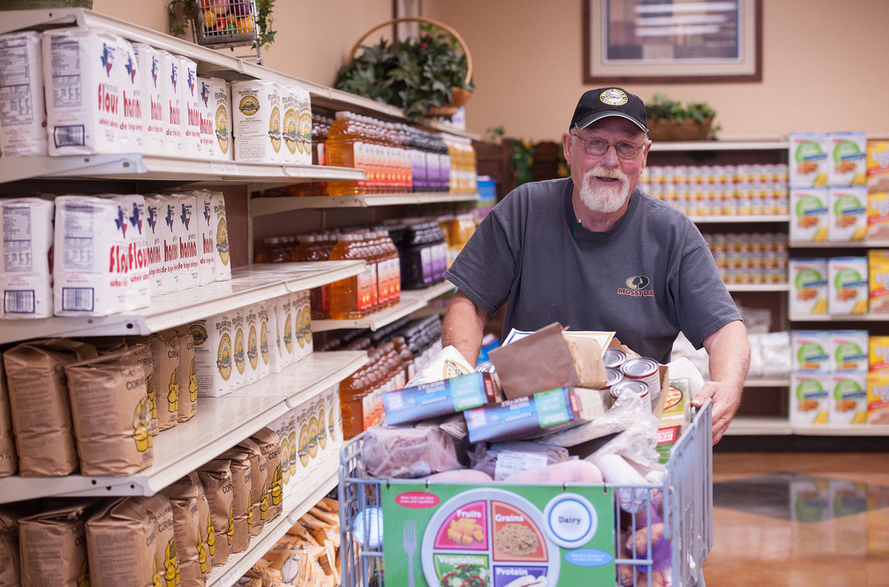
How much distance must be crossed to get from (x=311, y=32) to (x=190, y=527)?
2.83 metres

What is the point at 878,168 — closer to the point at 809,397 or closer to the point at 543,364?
the point at 809,397

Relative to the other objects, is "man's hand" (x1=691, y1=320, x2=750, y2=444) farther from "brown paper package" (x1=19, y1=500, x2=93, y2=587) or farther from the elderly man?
"brown paper package" (x1=19, y1=500, x2=93, y2=587)

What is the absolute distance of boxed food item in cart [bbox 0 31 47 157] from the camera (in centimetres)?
186

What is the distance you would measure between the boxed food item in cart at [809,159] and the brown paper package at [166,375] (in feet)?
16.4

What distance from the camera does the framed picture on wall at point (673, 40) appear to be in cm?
709

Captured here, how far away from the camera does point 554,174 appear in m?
7.07

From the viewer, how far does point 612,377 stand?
1669mm

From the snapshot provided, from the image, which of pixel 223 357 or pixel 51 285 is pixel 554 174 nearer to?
pixel 223 357

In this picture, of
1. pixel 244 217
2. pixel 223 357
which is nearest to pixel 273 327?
pixel 223 357

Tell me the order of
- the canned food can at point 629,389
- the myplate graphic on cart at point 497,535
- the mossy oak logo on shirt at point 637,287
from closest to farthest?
1. the myplate graphic on cart at point 497,535
2. the canned food can at point 629,389
3. the mossy oak logo on shirt at point 637,287

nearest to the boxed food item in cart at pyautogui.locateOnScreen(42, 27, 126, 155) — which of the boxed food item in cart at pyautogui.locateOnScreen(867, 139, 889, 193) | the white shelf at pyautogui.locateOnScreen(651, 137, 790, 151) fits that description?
the white shelf at pyautogui.locateOnScreen(651, 137, 790, 151)

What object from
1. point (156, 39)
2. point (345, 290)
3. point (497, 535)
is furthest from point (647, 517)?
point (345, 290)

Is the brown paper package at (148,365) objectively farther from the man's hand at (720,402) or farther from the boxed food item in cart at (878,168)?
the boxed food item in cart at (878,168)

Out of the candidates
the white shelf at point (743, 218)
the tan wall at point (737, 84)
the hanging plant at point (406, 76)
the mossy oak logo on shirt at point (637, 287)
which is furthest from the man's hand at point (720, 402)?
the tan wall at point (737, 84)
